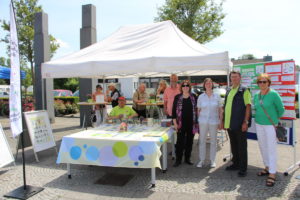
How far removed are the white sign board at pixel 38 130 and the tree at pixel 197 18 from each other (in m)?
9.34

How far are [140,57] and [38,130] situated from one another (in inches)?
104

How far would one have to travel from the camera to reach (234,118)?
Answer: 4.07 meters

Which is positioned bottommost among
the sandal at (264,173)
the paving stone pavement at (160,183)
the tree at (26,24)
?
the paving stone pavement at (160,183)

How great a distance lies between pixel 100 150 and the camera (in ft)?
12.8

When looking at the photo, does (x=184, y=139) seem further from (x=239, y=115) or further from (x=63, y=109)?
(x=63, y=109)

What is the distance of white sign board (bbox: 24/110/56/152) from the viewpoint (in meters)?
5.12

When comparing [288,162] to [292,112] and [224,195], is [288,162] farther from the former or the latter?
[224,195]

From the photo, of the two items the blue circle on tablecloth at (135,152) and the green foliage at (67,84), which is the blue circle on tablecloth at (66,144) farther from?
the green foliage at (67,84)

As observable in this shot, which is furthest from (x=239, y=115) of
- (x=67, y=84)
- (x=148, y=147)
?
(x=67, y=84)

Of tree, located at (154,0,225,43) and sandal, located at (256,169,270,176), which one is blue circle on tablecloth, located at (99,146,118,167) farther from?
tree, located at (154,0,225,43)

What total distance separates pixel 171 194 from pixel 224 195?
0.72m

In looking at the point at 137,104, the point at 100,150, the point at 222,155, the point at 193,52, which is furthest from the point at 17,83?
the point at 222,155

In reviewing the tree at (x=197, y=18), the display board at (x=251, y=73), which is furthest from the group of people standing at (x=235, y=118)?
the tree at (x=197, y=18)

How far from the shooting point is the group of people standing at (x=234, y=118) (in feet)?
12.5
